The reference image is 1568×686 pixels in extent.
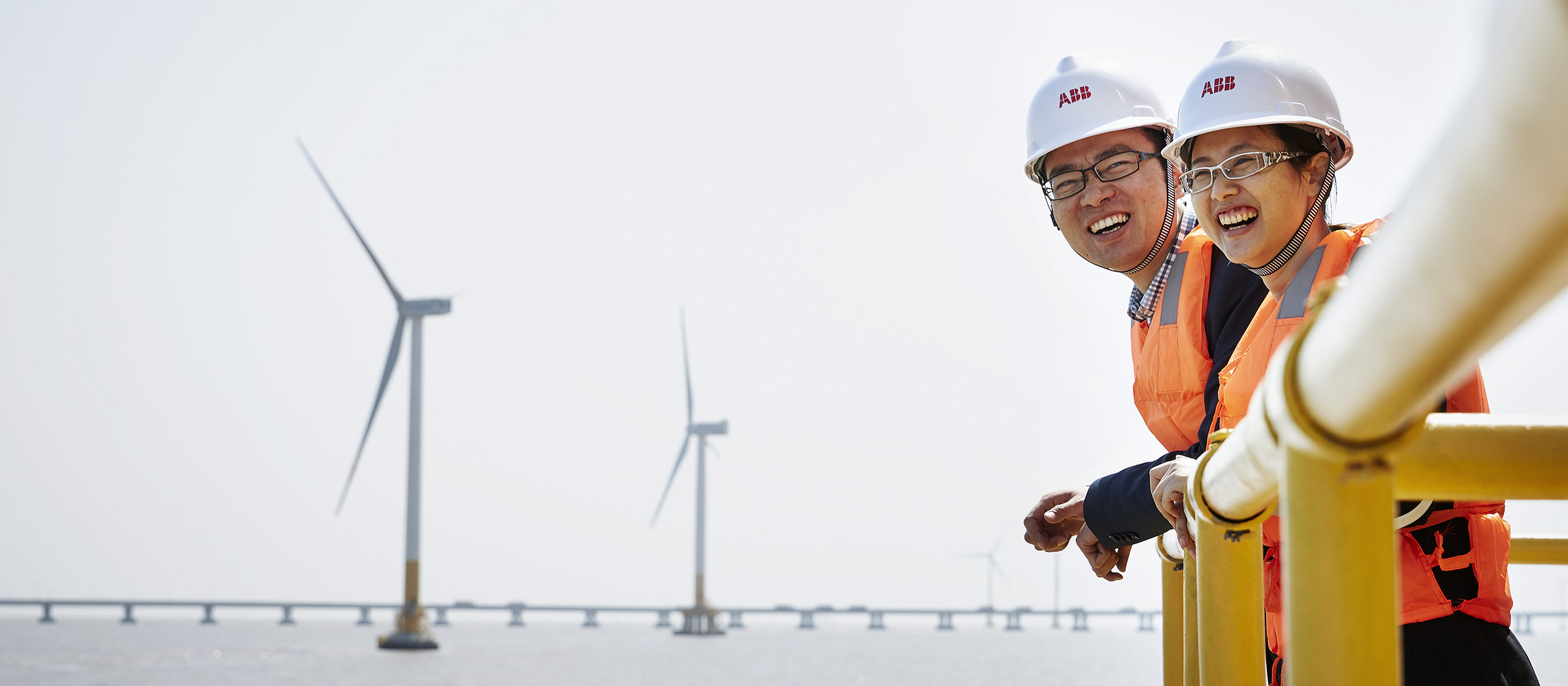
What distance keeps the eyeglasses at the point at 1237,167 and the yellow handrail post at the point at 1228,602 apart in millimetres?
1677

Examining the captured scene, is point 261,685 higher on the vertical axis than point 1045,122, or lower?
lower

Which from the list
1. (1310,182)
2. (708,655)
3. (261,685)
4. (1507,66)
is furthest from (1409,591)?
(708,655)

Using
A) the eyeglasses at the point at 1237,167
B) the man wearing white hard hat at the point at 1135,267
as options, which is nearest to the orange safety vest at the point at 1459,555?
the man wearing white hard hat at the point at 1135,267

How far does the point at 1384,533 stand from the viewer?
3.02 feet

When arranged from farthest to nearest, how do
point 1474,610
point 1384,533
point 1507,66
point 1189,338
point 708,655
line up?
point 708,655 < point 1189,338 < point 1474,610 < point 1384,533 < point 1507,66

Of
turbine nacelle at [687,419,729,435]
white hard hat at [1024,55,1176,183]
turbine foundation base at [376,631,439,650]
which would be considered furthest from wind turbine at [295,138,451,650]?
white hard hat at [1024,55,1176,183]

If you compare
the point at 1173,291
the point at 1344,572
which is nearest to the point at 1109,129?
the point at 1173,291

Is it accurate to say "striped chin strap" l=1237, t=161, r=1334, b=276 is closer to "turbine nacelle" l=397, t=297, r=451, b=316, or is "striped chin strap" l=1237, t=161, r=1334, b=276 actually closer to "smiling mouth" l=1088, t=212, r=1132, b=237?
"smiling mouth" l=1088, t=212, r=1132, b=237

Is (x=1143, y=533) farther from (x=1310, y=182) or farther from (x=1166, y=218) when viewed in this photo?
(x=1166, y=218)

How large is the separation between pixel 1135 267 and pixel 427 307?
2555 inches

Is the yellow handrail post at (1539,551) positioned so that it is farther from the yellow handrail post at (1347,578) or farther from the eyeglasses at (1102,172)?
the yellow handrail post at (1347,578)

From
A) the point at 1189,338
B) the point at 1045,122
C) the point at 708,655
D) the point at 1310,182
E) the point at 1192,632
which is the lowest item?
the point at 708,655

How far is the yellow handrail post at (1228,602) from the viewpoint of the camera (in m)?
1.58

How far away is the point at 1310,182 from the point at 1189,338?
505 millimetres
